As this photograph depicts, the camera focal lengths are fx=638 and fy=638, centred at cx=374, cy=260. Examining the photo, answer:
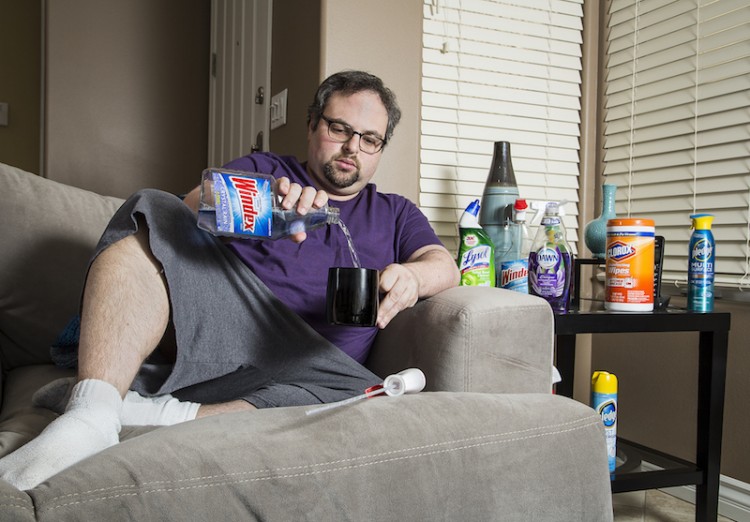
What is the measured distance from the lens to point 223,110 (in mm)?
2992

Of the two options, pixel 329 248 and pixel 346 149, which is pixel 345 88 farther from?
pixel 329 248

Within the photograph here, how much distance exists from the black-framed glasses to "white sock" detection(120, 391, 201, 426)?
0.72 m

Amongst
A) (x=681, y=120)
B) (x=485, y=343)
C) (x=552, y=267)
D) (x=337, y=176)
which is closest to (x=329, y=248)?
(x=337, y=176)

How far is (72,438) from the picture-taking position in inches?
30.7

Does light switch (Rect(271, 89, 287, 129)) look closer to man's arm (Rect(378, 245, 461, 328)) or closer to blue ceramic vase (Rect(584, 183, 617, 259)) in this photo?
man's arm (Rect(378, 245, 461, 328))

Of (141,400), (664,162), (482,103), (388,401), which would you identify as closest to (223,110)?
(482,103)

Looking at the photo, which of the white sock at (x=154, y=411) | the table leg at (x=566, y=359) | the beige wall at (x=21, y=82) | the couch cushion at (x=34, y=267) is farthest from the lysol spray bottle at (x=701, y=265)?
the beige wall at (x=21, y=82)

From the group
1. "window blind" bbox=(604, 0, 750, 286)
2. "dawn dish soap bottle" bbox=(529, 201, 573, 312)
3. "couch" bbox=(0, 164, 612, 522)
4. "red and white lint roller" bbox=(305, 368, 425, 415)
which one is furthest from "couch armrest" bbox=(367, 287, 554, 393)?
"window blind" bbox=(604, 0, 750, 286)

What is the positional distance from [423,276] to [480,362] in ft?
0.76

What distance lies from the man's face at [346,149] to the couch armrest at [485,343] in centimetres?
43

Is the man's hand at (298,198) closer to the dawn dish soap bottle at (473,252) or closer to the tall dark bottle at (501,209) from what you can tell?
the dawn dish soap bottle at (473,252)

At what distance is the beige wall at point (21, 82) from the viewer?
334 centimetres

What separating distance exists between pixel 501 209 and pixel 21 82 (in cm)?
283

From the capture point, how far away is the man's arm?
3.76 ft
